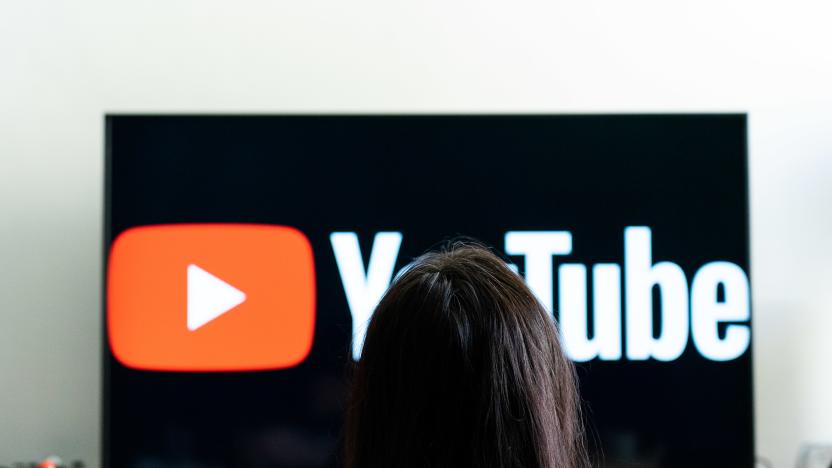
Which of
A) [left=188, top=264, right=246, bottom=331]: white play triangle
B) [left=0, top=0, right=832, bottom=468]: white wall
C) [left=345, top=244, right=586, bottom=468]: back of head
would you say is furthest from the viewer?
[left=0, top=0, right=832, bottom=468]: white wall

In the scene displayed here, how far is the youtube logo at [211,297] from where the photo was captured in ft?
6.68

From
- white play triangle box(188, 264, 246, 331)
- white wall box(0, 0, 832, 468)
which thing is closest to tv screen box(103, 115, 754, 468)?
white play triangle box(188, 264, 246, 331)

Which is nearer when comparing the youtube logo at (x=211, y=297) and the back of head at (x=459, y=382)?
the back of head at (x=459, y=382)

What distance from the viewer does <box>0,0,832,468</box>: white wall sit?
2424 millimetres

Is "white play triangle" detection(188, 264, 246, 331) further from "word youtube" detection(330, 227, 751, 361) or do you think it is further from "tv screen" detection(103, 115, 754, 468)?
"word youtube" detection(330, 227, 751, 361)

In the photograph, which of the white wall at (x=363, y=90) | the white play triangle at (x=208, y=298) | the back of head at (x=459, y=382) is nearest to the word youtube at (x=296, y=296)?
the white play triangle at (x=208, y=298)

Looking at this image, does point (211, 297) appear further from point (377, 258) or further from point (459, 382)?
point (459, 382)

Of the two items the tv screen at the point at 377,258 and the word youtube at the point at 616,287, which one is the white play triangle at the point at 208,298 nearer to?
the tv screen at the point at 377,258

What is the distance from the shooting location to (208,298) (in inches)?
80.0

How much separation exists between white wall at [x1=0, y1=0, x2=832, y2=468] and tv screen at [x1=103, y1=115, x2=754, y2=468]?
0.41 meters

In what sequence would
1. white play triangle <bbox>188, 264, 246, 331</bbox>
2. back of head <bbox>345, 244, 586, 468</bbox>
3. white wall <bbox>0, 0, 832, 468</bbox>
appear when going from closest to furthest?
back of head <bbox>345, 244, 586, 468</bbox>, white play triangle <bbox>188, 264, 246, 331</bbox>, white wall <bbox>0, 0, 832, 468</bbox>

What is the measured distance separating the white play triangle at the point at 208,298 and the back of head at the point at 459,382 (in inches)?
54.6

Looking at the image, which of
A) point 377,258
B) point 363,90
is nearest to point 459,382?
point 377,258

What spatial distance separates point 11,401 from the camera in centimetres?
242
